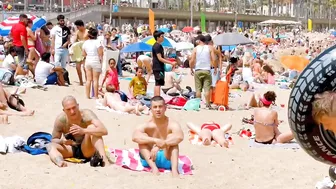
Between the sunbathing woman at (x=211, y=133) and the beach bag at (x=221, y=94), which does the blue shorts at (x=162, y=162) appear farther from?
the beach bag at (x=221, y=94)

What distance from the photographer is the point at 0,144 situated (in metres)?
5.86

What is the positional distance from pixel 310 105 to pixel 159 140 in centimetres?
353

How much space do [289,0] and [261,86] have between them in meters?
93.4

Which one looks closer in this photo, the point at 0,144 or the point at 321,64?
the point at 321,64

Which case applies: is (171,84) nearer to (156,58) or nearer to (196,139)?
(156,58)

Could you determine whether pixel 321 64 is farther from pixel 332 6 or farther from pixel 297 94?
pixel 332 6

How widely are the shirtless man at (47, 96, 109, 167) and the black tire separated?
11.6ft

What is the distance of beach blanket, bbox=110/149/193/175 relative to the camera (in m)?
5.55

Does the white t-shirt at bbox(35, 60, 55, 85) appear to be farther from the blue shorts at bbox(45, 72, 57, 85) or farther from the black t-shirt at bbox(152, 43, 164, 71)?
the black t-shirt at bbox(152, 43, 164, 71)

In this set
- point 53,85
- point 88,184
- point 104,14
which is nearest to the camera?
point 88,184

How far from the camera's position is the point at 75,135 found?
557 cm

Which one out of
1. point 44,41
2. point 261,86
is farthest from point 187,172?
point 261,86

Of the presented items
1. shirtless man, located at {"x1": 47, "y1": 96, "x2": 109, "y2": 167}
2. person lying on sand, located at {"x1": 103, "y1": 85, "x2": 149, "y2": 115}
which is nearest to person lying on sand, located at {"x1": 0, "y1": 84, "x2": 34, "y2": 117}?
person lying on sand, located at {"x1": 103, "y1": 85, "x2": 149, "y2": 115}

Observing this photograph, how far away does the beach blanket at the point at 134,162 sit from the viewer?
555 centimetres
